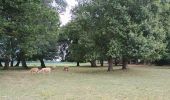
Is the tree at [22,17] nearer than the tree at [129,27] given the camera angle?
Yes

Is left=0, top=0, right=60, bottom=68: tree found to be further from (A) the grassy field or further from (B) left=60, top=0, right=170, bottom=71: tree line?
(B) left=60, top=0, right=170, bottom=71: tree line

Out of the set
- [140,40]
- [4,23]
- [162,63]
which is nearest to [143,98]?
[4,23]

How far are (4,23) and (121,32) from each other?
11.9m

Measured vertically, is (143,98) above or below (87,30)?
below

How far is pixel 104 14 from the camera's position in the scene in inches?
1426

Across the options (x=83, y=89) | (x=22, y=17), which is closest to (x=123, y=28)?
(x=22, y=17)

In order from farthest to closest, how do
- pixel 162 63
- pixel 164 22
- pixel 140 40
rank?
pixel 162 63, pixel 164 22, pixel 140 40

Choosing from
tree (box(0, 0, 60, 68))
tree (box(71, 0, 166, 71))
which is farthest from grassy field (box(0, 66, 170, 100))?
tree (box(71, 0, 166, 71))

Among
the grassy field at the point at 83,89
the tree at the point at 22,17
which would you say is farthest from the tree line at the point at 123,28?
the grassy field at the point at 83,89

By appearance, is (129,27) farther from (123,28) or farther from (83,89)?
(83,89)

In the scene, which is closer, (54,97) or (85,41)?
(54,97)

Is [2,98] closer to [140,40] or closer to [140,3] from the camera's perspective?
[140,40]

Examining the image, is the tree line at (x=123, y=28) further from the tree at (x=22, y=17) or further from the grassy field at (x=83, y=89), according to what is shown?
the grassy field at (x=83, y=89)

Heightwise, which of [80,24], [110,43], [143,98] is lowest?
[143,98]
